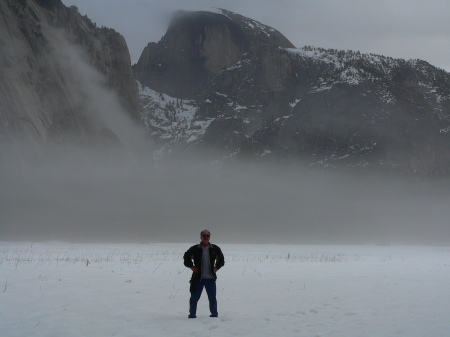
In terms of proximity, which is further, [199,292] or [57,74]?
[57,74]

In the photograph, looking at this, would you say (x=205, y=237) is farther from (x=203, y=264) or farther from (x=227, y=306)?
(x=227, y=306)

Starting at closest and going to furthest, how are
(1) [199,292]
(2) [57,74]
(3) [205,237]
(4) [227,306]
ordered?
(3) [205,237], (1) [199,292], (4) [227,306], (2) [57,74]

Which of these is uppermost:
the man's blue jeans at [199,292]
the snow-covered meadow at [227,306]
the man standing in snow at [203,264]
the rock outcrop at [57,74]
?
the rock outcrop at [57,74]

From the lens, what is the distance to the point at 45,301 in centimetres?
1461

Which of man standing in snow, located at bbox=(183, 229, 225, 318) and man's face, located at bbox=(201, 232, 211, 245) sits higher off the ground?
man's face, located at bbox=(201, 232, 211, 245)

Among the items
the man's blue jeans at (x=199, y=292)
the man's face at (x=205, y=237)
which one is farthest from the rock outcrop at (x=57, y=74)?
the man's face at (x=205, y=237)

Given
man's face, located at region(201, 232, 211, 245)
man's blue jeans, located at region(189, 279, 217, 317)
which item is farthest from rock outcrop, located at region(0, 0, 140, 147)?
man's face, located at region(201, 232, 211, 245)

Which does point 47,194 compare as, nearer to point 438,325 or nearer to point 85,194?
point 85,194

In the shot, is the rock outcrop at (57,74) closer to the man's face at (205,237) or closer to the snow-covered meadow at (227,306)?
the snow-covered meadow at (227,306)

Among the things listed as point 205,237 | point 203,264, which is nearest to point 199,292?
point 203,264

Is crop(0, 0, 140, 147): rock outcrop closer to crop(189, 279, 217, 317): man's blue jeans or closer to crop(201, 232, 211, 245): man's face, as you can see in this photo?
crop(189, 279, 217, 317): man's blue jeans

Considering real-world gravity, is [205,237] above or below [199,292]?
above

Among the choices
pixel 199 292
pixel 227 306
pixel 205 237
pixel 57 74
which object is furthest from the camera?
pixel 57 74

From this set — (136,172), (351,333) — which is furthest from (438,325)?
(136,172)
